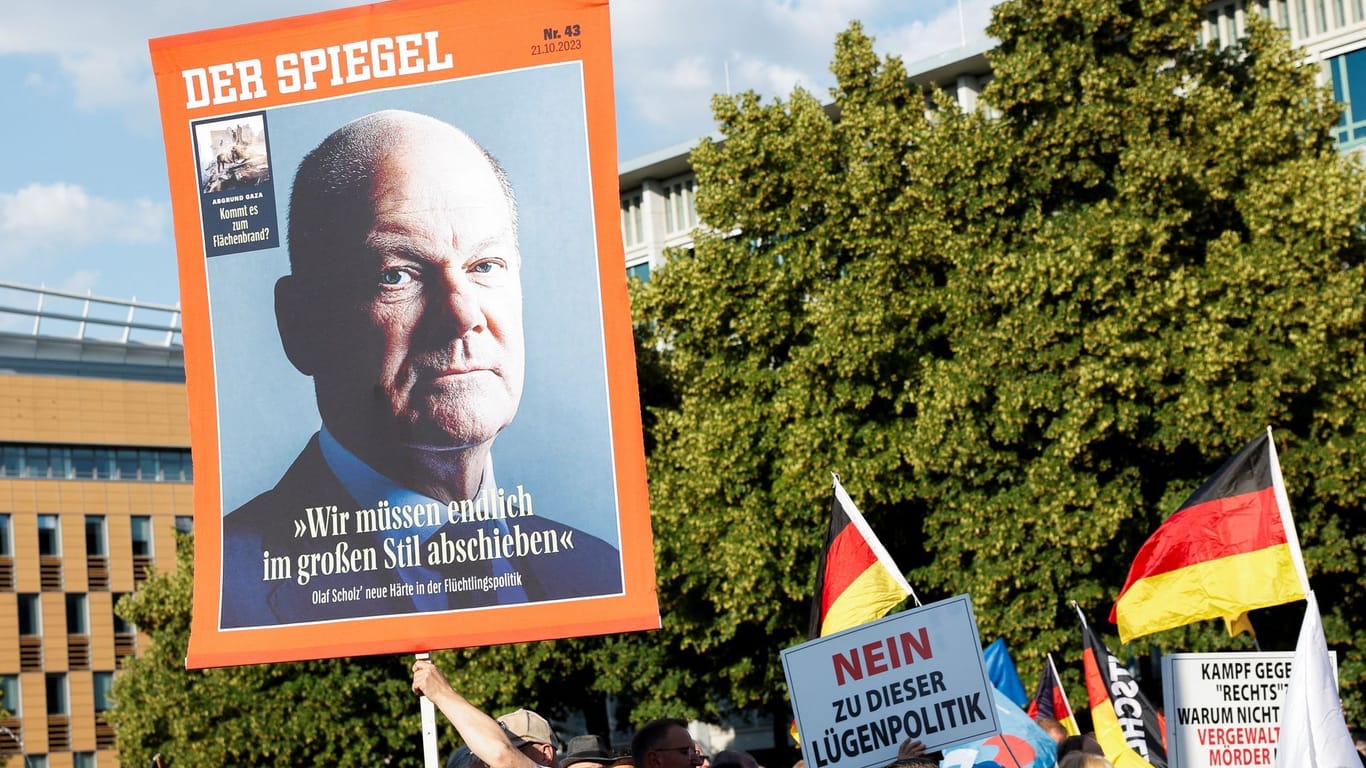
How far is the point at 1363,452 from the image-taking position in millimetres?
24844

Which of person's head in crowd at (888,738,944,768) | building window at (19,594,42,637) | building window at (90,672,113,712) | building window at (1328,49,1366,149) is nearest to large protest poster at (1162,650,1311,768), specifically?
person's head in crowd at (888,738,944,768)

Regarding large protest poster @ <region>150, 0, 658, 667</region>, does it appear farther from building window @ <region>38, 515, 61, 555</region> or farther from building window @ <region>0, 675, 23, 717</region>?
building window @ <region>38, 515, 61, 555</region>

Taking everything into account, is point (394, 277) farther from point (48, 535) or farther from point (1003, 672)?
point (48, 535)

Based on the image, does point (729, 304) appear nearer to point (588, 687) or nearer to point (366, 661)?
point (588, 687)

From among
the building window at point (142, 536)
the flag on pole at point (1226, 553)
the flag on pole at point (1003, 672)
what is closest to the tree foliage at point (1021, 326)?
the flag on pole at point (1003, 672)

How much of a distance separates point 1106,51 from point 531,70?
→ 21600mm

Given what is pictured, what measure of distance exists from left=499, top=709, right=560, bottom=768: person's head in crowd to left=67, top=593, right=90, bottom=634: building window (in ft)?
234

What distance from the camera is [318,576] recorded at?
24.8 feet

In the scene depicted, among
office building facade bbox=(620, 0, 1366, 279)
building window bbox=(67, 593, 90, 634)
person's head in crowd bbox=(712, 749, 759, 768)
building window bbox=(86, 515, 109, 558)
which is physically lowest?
person's head in crowd bbox=(712, 749, 759, 768)

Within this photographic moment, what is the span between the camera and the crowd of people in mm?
6121

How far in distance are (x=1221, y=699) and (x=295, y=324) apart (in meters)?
5.57

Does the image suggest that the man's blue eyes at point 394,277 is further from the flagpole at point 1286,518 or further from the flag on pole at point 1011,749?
the flagpole at point 1286,518

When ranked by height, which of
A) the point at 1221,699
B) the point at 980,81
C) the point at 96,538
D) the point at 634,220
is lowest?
the point at 1221,699

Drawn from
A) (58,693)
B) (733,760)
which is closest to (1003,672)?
(733,760)
